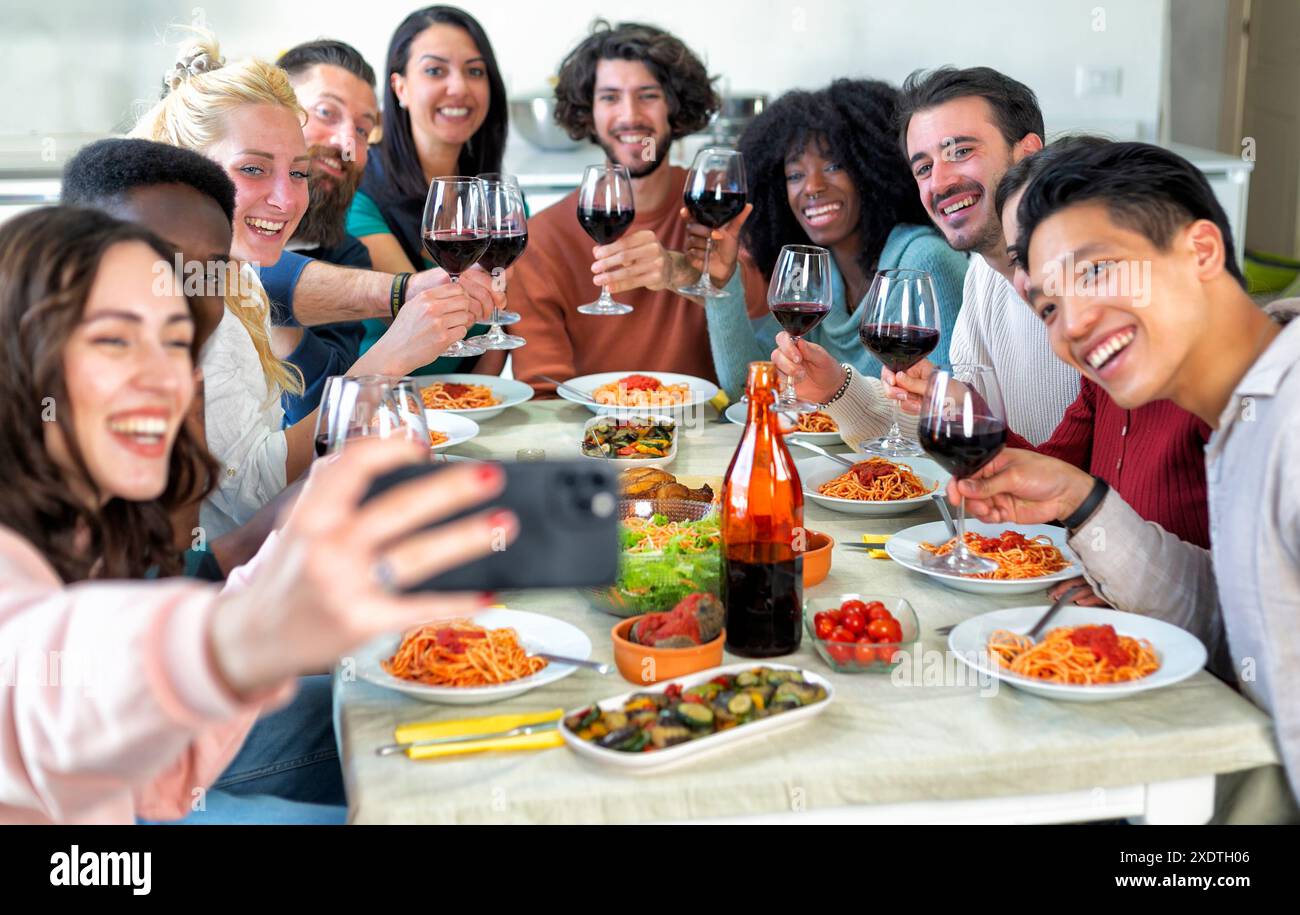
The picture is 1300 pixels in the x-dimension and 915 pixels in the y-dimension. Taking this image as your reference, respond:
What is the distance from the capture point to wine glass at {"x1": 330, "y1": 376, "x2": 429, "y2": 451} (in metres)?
1.31

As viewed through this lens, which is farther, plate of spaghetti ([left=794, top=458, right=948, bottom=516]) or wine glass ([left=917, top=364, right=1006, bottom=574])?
plate of spaghetti ([left=794, top=458, right=948, bottom=516])

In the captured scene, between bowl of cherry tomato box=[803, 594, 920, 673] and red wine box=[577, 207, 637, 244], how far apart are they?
1163mm

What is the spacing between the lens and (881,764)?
1.14 m

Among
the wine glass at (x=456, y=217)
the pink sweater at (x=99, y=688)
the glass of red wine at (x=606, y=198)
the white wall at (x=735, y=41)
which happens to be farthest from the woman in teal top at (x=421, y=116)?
the pink sweater at (x=99, y=688)

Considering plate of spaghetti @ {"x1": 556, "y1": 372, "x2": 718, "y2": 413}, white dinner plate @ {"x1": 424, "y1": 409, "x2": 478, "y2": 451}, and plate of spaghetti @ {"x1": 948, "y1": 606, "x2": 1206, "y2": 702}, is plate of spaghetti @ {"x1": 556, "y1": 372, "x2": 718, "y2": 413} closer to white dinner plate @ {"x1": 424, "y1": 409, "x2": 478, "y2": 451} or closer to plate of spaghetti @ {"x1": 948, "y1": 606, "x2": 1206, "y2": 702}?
white dinner plate @ {"x1": 424, "y1": 409, "x2": 478, "y2": 451}

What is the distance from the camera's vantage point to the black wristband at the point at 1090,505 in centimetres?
147

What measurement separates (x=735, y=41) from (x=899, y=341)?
361cm

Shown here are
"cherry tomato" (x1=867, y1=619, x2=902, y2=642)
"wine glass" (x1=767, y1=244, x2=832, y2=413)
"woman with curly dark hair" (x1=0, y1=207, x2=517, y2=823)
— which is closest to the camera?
"woman with curly dark hair" (x1=0, y1=207, x2=517, y2=823)

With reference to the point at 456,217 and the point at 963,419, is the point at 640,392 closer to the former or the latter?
the point at 456,217

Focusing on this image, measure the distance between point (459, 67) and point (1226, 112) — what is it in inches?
161

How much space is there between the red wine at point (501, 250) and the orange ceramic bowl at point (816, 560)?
34.7 inches

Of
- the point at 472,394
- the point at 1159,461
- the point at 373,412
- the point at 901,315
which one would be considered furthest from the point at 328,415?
the point at 472,394

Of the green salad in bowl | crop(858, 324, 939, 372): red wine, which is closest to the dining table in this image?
the green salad in bowl

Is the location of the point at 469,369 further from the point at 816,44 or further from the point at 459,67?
the point at 816,44
